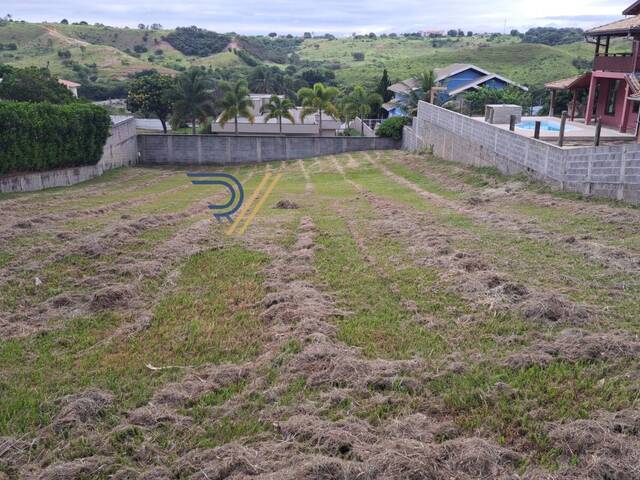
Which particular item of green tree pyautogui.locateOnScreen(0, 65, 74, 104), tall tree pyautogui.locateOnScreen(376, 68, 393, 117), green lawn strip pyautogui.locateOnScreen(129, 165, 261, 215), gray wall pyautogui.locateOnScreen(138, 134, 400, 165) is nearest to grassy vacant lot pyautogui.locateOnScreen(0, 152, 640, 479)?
green lawn strip pyautogui.locateOnScreen(129, 165, 261, 215)

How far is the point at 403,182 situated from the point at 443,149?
5.31m

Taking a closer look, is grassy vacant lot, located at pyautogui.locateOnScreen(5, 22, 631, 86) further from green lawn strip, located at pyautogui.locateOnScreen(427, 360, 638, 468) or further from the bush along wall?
green lawn strip, located at pyautogui.locateOnScreen(427, 360, 638, 468)

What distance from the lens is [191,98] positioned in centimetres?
3838

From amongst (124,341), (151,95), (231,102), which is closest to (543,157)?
(124,341)

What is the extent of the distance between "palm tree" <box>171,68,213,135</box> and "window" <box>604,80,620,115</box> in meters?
26.1

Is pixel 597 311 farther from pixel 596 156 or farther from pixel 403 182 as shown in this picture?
pixel 403 182

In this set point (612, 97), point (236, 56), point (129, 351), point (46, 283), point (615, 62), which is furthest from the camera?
point (236, 56)

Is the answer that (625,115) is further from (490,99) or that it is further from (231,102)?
(231,102)

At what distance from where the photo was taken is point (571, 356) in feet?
18.3

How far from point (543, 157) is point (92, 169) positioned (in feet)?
73.8

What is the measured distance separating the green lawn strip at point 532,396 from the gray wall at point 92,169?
22.6 metres

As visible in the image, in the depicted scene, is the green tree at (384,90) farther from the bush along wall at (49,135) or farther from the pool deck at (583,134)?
the bush along wall at (49,135)

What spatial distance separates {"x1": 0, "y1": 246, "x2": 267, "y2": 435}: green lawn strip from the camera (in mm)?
5344

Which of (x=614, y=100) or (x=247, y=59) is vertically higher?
(x=247, y=59)
